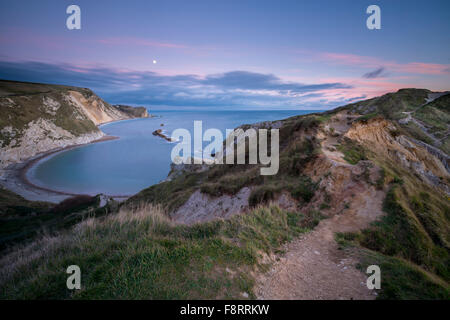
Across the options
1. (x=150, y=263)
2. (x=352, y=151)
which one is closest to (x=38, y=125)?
(x=150, y=263)

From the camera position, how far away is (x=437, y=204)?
8617 mm

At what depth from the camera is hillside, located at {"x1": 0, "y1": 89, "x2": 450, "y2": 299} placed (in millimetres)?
3686

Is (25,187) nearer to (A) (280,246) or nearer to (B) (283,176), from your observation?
(B) (283,176)

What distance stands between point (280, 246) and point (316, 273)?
3.67ft

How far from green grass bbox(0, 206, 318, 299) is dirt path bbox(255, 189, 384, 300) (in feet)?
1.26

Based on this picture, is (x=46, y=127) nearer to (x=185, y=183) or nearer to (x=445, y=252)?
(x=185, y=183)

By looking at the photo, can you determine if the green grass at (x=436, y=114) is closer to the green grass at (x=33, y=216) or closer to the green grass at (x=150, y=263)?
the green grass at (x=150, y=263)

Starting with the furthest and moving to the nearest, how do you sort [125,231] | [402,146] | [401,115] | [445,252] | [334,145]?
1. [401,115]
2. [402,146]
3. [334,145]
4. [445,252]
5. [125,231]

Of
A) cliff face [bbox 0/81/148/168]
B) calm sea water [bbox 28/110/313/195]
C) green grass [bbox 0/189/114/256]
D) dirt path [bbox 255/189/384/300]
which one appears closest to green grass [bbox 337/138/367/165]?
dirt path [bbox 255/189/384/300]

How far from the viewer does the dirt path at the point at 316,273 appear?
13.2 feet
